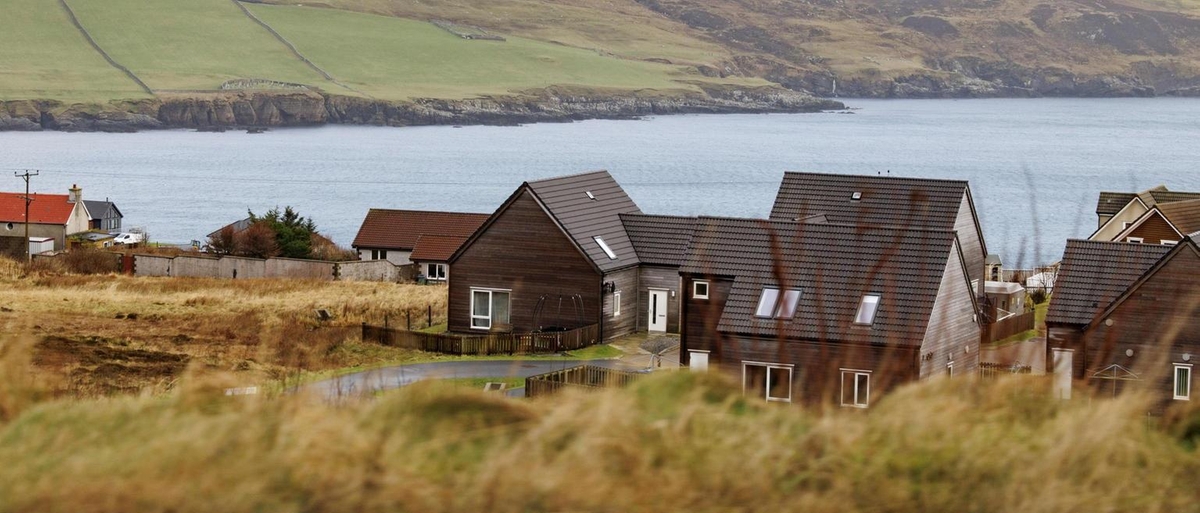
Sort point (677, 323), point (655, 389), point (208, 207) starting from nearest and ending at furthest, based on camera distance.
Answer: point (655, 389)
point (677, 323)
point (208, 207)

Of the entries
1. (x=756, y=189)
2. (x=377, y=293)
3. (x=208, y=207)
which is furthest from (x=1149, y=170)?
(x=377, y=293)

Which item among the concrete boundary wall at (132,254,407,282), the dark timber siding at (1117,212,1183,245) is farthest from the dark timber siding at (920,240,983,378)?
the concrete boundary wall at (132,254,407,282)

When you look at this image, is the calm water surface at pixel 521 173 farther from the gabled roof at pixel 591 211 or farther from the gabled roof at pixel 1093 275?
the gabled roof at pixel 1093 275

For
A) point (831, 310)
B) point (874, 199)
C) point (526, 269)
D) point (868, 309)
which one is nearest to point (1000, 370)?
point (868, 309)

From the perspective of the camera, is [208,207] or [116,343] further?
[208,207]

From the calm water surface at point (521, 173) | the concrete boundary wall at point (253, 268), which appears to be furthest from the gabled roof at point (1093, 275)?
the calm water surface at point (521, 173)

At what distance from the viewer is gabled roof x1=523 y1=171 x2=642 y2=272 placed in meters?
35.8

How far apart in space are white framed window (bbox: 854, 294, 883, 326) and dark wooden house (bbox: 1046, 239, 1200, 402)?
287 centimetres

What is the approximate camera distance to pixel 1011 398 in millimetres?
9156

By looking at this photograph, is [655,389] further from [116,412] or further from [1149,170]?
[1149,170]

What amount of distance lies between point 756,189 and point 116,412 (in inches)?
4956

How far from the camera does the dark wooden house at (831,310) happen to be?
25031 mm

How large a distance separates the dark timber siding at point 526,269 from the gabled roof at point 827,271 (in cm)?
691

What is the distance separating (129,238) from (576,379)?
2578 inches
